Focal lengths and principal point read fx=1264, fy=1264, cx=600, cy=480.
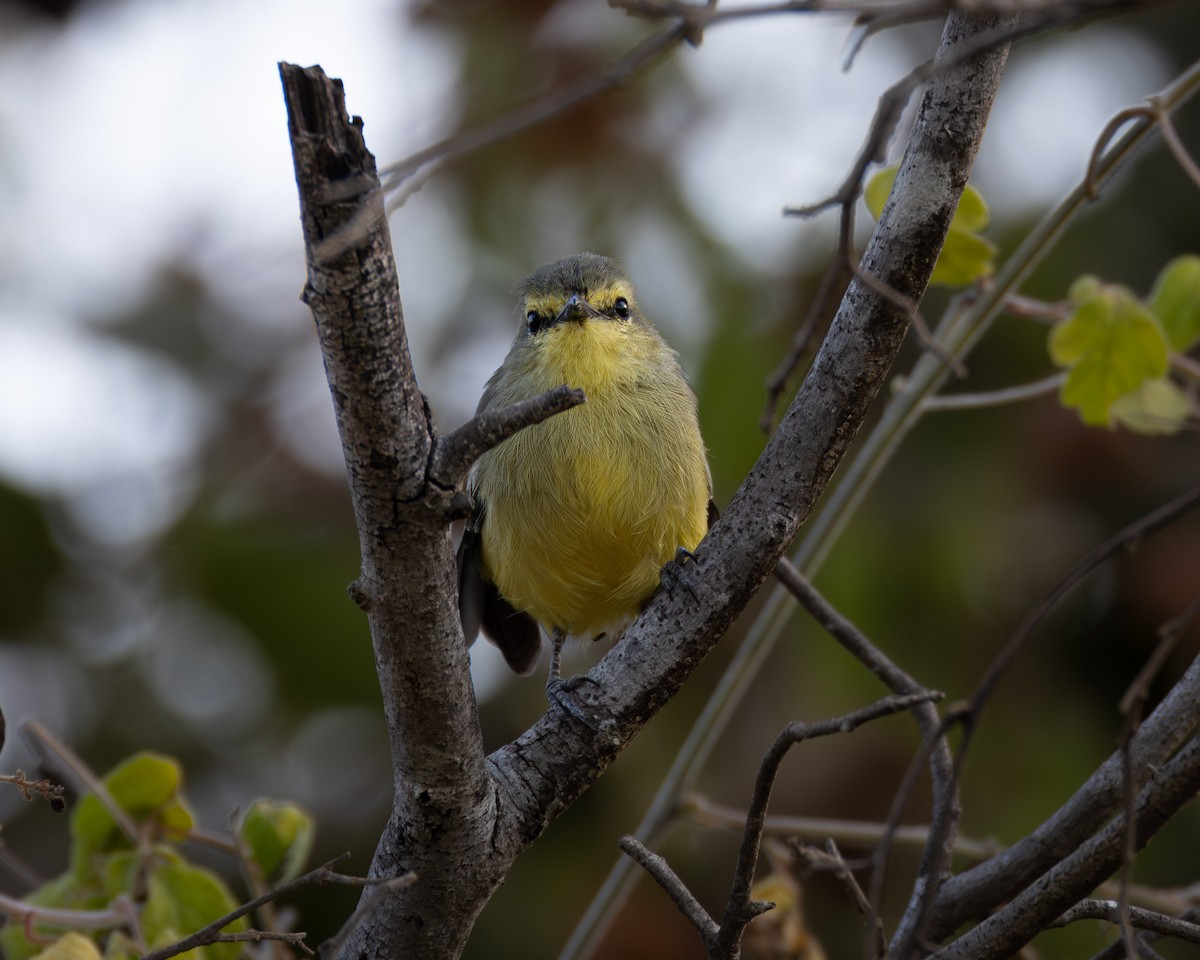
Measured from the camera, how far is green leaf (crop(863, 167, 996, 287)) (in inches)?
97.6

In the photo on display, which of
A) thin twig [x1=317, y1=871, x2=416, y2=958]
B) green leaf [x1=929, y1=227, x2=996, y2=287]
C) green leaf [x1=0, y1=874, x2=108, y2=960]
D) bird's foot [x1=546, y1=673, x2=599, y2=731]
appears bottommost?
green leaf [x1=0, y1=874, x2=108, y2=960]

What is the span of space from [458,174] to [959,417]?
2.73 metres

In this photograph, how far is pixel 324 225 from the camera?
5.14 feet

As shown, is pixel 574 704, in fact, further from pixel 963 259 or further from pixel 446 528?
pixel 963 259

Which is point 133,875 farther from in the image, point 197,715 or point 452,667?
point 197,715

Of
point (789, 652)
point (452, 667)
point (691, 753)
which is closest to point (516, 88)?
point (789, 652)

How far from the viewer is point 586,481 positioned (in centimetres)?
353

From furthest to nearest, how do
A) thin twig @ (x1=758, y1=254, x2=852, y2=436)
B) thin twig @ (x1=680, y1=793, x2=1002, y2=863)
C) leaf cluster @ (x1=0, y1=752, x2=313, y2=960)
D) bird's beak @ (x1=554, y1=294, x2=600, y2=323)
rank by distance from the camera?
bird's beak @ (x1=554, y1=294, x2=600, y2=323) → thin twig @ (x1=680, y1=793, x2=1002, y2=863) → leaf cluster @ (x1=0, y1=752, x2=313, y2=960) → thin twig @ (x1=758, y1=254, x2=852, y2=436)

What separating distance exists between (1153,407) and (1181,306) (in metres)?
0.22

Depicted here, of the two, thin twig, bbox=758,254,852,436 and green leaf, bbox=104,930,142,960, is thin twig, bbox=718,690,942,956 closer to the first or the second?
thin twig, bbox=758,254,852,436

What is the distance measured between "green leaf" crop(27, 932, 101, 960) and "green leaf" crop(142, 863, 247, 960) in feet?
0.62

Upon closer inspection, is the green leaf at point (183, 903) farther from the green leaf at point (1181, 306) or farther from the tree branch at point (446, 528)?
the green leaf at point (1181, 306)

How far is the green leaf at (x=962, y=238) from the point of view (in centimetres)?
248

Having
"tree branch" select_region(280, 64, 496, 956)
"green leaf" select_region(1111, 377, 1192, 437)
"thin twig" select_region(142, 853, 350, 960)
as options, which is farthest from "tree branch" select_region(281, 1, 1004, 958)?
"green leaf" select_region(1111, 377, 1192, 437)
